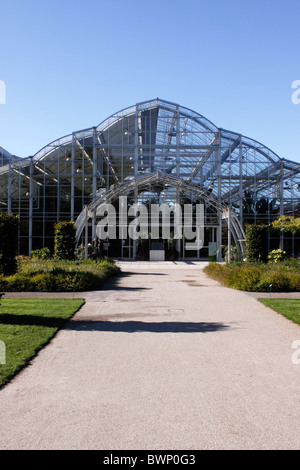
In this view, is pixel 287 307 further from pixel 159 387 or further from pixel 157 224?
pixel 157 224

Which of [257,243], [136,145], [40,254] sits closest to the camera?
[257,243]

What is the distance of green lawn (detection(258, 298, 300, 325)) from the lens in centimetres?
943

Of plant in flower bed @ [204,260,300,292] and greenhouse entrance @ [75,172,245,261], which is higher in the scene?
greenhouse entrance @ [75,172,245,261]

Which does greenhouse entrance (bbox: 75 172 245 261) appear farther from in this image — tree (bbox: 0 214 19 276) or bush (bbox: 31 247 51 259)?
tree (bbox: 0 214 19 276)

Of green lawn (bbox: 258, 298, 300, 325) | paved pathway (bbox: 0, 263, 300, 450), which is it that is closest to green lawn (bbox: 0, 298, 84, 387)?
paved pathway (bbox: 0, 263, 300, 450)

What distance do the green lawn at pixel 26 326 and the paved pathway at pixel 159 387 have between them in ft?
0.59

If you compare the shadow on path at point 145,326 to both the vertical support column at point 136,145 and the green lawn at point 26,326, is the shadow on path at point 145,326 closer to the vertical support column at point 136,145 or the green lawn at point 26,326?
the green lawn at point 26,326

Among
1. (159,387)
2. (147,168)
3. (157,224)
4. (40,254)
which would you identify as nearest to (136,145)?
(147,168)

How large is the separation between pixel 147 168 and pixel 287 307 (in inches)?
960

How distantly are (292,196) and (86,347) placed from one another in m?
28.7

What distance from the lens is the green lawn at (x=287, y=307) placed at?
371 inches

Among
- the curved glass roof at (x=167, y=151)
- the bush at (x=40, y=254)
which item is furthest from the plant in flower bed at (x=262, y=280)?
the curved glass roof at (x=167, y=151)

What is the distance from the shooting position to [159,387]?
5062mm

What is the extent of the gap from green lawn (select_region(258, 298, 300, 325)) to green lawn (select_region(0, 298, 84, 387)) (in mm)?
4807
